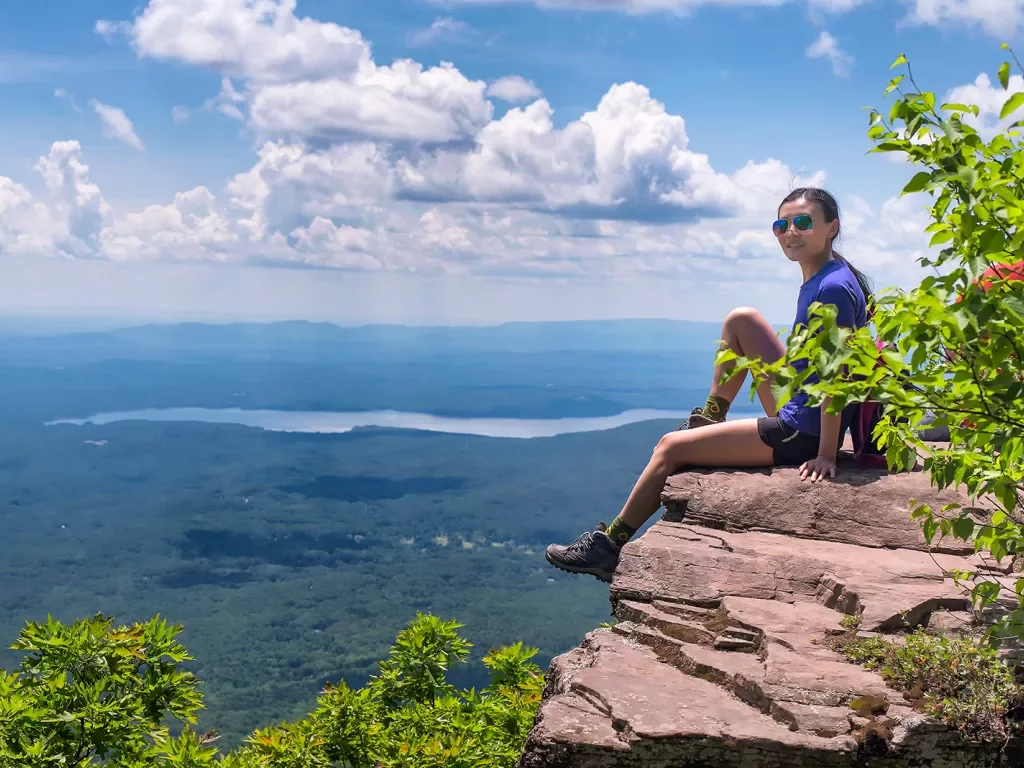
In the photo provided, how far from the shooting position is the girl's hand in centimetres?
777

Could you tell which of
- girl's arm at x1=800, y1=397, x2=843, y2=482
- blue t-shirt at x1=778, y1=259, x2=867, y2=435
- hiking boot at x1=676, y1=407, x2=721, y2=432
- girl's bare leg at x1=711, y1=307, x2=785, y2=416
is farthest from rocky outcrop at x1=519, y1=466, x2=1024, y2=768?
girl's bare leg at x1=711, y1=307, x2=785, y2=416

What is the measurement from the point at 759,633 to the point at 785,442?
2461 millimetres

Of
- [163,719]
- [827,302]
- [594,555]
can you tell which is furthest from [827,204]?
[163,719]

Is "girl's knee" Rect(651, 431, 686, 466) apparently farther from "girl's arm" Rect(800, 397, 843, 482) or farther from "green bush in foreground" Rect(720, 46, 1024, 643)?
"green bush in foreground" Rect(720, 46, 1024, 643)

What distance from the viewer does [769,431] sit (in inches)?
315

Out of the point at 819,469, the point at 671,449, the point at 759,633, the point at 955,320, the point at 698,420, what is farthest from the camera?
the point at 698,420

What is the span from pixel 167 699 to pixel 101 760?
27.0 inches

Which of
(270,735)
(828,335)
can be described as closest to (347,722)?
(270,735)

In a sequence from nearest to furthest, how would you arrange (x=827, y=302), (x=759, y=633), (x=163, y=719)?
(x=759, y=633) → (x=827, y=302) → (x=163, y=719)

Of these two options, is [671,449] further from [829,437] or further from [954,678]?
[954,678]

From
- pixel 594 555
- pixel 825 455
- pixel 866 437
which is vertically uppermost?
pixel 866 437

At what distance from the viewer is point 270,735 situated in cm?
864

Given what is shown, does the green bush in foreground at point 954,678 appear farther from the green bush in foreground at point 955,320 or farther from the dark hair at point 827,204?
the dark hair at point 827,204

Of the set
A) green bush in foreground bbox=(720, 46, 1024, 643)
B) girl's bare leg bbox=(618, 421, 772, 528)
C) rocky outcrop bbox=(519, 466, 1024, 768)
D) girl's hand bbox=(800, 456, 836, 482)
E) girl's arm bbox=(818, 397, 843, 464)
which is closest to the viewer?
green bush in foreground bbox=(720, 46, 1024, 643)
